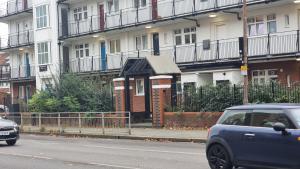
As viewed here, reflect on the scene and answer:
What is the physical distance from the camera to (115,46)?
40.1 metres

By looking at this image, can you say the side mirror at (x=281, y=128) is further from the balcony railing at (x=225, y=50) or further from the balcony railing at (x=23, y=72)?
the balcony railing at (x=23, y=72)

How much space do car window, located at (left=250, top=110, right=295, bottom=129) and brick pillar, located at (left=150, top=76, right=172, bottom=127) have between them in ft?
50.0

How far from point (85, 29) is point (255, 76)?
52.5ft

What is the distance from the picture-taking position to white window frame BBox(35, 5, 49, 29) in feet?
147

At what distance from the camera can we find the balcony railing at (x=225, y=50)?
90.3 feet

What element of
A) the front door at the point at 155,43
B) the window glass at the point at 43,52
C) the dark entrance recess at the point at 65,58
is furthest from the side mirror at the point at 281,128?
the window glass at the point at 43,52

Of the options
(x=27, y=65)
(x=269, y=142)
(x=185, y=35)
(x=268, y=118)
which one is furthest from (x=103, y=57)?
(x=269, y=142)

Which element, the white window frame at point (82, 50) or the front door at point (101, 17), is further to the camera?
the white window frame at point (82, 50)

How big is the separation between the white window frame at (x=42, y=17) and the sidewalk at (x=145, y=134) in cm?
1814

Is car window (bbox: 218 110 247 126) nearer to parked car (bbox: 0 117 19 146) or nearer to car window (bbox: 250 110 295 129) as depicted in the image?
car window (bbox: 250 110 295 129)

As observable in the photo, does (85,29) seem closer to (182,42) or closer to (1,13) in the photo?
(182,42)

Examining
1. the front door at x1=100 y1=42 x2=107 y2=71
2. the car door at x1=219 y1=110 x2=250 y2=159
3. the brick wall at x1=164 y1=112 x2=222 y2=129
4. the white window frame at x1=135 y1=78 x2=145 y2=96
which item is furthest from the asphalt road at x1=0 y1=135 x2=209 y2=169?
the front door at x1=100 y1=42 x2=107 y2=71

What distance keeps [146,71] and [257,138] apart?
17266 millimetres

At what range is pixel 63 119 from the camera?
90.1 ft
